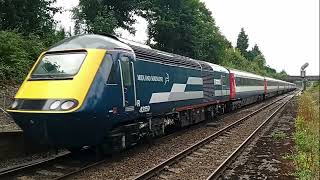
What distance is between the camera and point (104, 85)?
398 inches

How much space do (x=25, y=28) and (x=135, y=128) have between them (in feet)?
56.9

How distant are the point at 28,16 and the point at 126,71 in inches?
691

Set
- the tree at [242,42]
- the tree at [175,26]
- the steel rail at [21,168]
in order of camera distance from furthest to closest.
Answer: the tree at [242,42]
the tree at [175,26]
the steel rail at [21,168]

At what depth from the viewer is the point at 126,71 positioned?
36.9 ft

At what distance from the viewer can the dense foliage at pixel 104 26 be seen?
21406 mm

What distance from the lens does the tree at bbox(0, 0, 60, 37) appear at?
25.3 m

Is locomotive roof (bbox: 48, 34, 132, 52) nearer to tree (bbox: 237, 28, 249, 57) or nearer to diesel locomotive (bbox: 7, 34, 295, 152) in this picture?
diesel locomotive (bbox: 7, 34, 295, 152)

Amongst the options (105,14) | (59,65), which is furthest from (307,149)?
(105,14)

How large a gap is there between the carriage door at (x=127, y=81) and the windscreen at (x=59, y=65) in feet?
3.81

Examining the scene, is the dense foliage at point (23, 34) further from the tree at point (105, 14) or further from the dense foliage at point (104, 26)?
the tree at point (105, 14)

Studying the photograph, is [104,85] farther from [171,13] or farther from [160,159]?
[171,13]

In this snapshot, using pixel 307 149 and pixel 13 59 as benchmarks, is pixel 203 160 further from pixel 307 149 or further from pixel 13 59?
pixel 13 59

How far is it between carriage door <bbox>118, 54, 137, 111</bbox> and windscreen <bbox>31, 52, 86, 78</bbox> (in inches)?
45.7

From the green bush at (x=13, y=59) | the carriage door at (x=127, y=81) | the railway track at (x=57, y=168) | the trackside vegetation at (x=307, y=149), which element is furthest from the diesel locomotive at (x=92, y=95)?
the green bush at (x=13, y=59)
